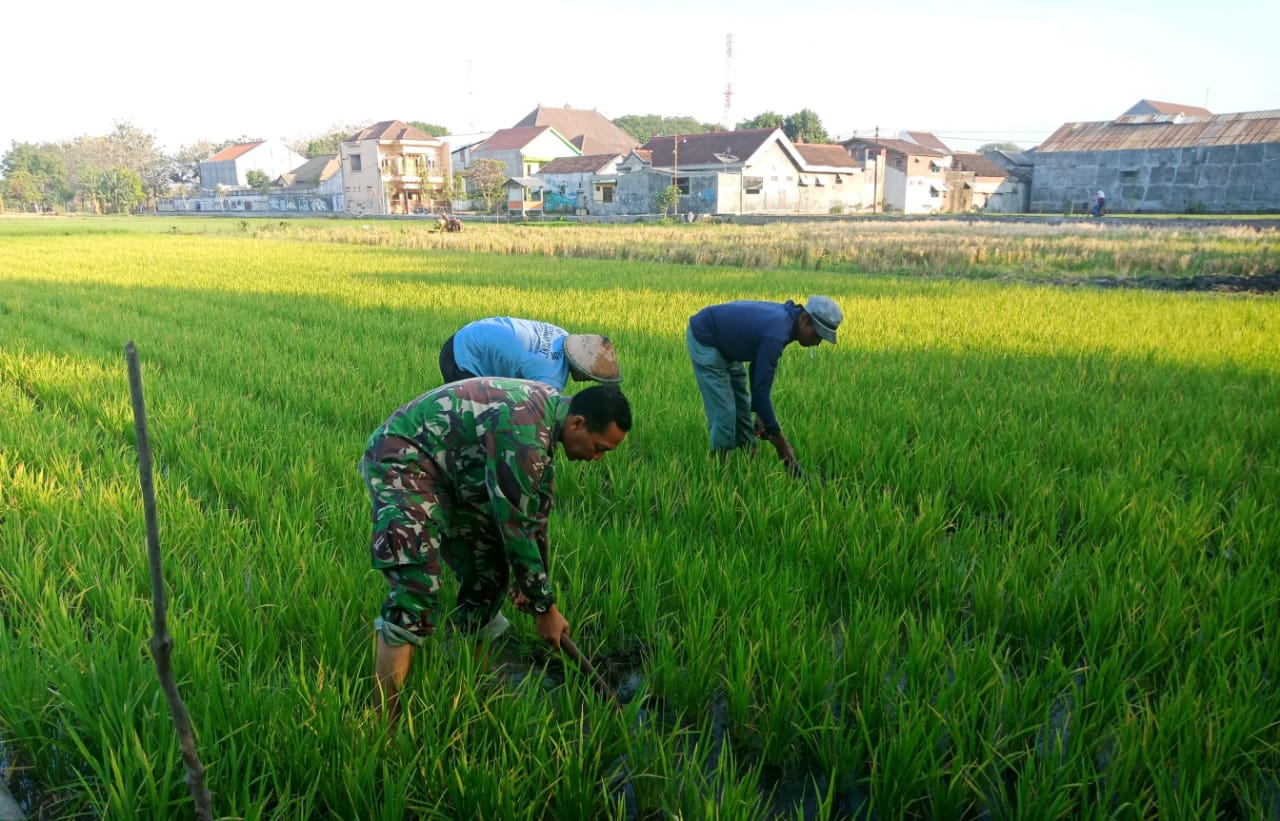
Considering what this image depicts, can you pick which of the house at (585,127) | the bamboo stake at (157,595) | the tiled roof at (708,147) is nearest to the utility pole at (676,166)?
the tiled roof at (708,147)

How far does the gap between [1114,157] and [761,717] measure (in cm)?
3966

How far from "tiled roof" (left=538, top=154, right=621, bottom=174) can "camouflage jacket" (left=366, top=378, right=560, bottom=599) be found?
130 feet

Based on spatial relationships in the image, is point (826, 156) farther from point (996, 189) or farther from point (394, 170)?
point (394, 170)

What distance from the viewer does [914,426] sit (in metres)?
4.71

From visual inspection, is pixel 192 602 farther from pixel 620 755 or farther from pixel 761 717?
pixel 761 717

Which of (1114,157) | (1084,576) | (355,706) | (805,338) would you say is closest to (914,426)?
(805,338)

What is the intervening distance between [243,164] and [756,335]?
71523mm

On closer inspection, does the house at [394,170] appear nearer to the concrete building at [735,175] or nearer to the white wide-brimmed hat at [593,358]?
the concrete building at [735,175]

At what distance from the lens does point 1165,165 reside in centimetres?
3350

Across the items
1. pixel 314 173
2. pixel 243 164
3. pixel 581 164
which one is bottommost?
pixel 581 164

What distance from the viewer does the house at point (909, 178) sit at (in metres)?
42.6

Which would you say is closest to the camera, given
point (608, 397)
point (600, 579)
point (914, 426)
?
point (608, 397)

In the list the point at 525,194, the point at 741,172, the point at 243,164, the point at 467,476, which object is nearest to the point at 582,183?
the point at 525,194

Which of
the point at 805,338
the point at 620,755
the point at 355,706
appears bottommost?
the point at 620,755
